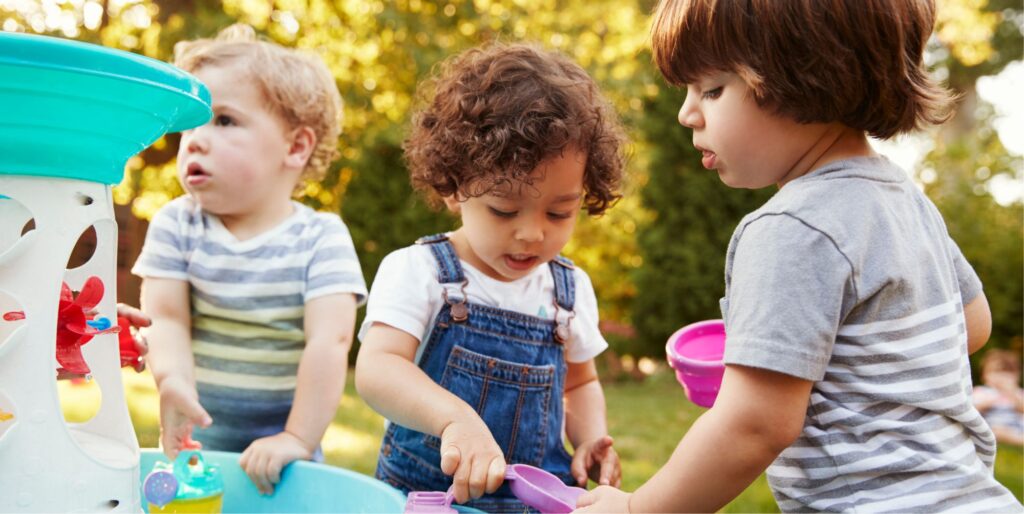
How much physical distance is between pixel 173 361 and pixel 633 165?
4.42 meters

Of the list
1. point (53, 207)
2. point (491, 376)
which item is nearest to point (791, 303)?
point (491, 376)

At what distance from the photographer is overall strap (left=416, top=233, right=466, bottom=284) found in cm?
196

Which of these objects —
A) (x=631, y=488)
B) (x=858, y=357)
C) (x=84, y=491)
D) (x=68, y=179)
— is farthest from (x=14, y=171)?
(x=631, y=488)

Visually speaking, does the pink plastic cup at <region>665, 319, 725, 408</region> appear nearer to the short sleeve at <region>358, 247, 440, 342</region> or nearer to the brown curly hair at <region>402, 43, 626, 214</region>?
the brown curly hair at <region>402, 43, 626, 214</region>

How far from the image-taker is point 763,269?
1.25m

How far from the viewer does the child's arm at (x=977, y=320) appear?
5.45 feet

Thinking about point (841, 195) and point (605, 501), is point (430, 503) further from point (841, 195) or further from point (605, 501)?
point (841, 195)

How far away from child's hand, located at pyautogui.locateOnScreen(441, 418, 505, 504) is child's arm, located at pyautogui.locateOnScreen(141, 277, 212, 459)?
2.58 feet

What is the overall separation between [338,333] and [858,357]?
135cm

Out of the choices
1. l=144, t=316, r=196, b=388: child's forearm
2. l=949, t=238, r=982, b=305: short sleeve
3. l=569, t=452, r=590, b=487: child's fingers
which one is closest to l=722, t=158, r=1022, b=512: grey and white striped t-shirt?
l=949, t=238, r=982, b=305: short sleeve

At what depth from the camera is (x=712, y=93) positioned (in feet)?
4.70

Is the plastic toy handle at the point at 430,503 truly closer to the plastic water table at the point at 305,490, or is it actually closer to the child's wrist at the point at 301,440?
the plastic water table at the point at 305,490

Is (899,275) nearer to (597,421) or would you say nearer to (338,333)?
(597,421)

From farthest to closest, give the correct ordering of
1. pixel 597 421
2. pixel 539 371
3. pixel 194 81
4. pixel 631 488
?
pixel 631 488, pixel 597 421, pixel 539 371, pixel 194 81
